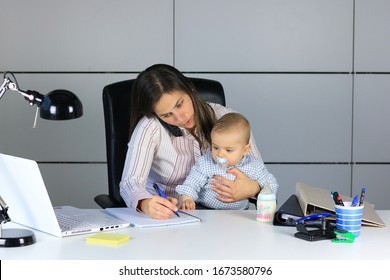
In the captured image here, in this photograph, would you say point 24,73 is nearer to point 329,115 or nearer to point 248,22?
point 248,22

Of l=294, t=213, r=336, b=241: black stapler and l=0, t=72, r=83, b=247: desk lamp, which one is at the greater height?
l=0, t=72, r=83, b=247: desk lamp

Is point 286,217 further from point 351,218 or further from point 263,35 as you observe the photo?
point 263,35

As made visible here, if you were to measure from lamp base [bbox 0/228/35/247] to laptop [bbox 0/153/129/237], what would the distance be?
3.0 inches

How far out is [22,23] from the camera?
4133 millimetres

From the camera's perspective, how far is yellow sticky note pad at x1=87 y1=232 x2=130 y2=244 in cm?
201

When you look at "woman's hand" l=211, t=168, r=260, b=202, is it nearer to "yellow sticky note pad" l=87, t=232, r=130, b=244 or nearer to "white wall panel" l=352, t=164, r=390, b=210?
"yellow sticky note pad" l=87, t=232, r=130, b=244

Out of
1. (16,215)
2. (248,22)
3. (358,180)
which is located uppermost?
(248,22)

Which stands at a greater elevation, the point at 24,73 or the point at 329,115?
the point at 24,73

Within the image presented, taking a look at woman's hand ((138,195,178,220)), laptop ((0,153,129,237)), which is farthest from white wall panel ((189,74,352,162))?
laptop ((0,153,129,237))

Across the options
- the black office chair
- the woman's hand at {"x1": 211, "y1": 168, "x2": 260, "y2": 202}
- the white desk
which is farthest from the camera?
the black office chair

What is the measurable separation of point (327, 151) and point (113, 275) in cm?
256

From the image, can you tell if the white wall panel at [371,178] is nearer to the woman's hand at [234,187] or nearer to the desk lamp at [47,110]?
the woman's hand at [234,187]

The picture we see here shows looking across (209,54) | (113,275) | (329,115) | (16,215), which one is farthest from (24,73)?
(113,275)

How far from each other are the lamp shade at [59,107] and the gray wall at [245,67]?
7.10 ft
